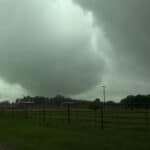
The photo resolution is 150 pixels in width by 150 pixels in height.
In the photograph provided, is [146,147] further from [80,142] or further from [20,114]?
[20,114]

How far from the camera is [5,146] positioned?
52.9ft

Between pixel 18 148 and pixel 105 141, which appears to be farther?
pixel 105 141

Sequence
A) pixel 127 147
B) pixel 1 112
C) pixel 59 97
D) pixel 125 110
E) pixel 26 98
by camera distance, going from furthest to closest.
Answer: pixel 26 98, pixel 59 97, pixel 1 112, pixel 125 110, pixel 127 147

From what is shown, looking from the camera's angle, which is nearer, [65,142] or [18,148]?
[18,148]

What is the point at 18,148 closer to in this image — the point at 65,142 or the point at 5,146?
the point at 5,146

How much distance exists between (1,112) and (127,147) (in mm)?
39359

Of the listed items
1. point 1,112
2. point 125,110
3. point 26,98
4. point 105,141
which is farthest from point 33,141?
point 26,98

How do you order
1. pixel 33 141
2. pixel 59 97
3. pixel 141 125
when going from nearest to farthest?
pixel 33 141 < pixel 141 125 < pixel 59 97

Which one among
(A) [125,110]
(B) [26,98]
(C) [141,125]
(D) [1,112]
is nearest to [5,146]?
(C) [141,125]

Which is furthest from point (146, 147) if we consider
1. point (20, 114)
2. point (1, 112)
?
point (1, 112)

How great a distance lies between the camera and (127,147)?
14820 millimetres

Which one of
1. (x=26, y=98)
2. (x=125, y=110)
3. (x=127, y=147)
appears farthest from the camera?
(x=26, y=98)

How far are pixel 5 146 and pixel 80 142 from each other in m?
3.11

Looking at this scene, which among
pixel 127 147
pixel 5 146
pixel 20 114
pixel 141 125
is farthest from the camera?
pixel 20 114
